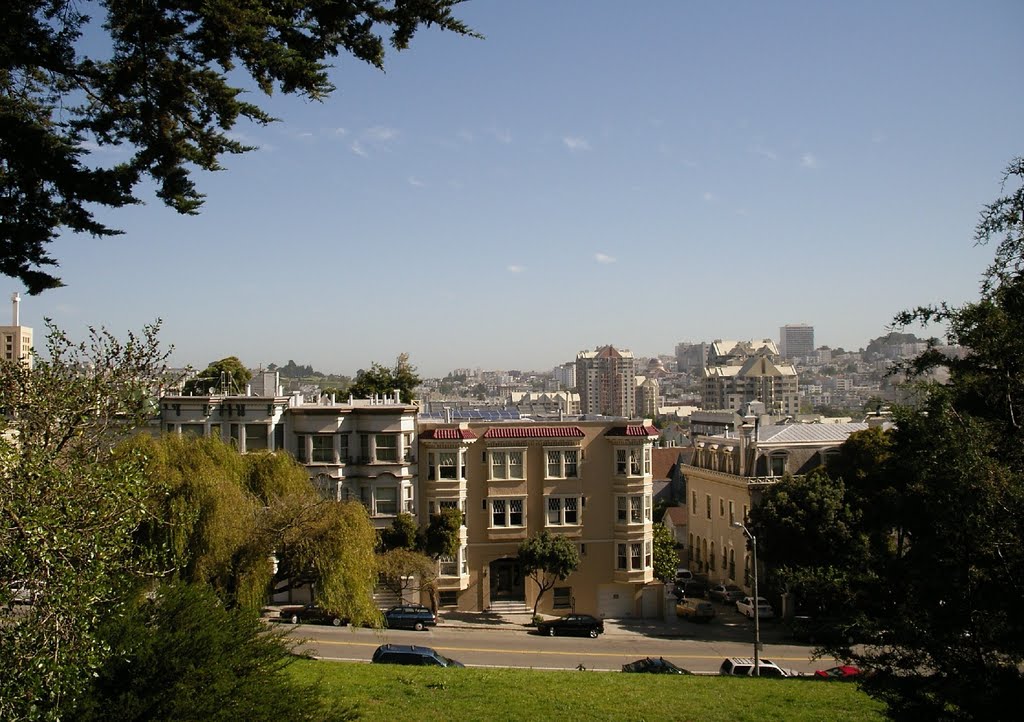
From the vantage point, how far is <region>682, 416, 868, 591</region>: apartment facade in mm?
46844

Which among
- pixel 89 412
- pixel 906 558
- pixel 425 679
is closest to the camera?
pixel 89 412

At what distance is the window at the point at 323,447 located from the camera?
39.0 metres

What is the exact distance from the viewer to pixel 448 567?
39.8m

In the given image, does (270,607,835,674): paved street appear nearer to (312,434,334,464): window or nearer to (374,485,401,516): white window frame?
(374,485,401,516): white window frame

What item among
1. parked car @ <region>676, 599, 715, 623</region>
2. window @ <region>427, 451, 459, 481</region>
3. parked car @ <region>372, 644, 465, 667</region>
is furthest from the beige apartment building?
parked car @ <region>372, 644, 465, 667</region>

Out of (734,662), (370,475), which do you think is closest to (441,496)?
(370,475)

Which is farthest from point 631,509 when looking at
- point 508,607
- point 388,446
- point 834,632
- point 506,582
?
point 834,632

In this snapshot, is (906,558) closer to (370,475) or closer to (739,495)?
(370,475)

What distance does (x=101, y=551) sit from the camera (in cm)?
971

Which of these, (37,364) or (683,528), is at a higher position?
(37,364)

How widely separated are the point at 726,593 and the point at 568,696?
94.8 feet

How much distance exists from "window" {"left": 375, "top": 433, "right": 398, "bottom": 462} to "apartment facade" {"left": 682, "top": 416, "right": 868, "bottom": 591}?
17.5 metres

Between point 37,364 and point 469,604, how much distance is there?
1245 inches

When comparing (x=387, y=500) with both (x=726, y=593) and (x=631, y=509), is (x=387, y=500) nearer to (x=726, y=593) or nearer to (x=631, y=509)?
(x=631, y=509)
